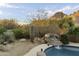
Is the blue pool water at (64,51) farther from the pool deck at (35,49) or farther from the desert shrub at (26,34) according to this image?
the desert shrub at (26,34)

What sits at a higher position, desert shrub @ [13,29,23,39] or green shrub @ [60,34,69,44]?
desert shrub @ [13,29,23,39]

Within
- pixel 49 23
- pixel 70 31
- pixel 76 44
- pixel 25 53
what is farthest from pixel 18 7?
pixel 76 44

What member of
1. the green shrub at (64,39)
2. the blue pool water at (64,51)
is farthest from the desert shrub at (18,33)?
the green shrub at (64,39)

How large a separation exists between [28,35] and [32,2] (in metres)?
0.35

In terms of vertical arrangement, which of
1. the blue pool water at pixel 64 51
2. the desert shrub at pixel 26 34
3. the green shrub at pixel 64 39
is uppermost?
the desert shrub at pixel 26 34

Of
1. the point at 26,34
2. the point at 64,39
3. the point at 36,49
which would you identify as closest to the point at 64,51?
the point at 64,39

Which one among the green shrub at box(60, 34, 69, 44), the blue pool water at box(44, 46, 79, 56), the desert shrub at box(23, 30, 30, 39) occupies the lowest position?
the blue pool water at box(44, 46, 79, 56)

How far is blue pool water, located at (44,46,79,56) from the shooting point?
137cm

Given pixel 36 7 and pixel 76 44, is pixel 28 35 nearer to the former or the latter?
pixel 36 7

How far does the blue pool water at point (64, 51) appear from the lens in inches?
53.7

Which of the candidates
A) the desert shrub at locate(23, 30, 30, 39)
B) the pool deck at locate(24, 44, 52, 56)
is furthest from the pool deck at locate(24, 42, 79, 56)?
the desert shrub at locate(23, 30, 30, 39)

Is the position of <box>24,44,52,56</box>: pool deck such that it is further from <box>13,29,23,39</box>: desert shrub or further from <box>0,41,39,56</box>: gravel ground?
<box>13,29,23,39</box>: desert shrub

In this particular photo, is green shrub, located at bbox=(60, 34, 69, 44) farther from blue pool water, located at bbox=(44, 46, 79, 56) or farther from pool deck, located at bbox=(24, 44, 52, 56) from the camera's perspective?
pool deck, located at bbox=(24, 44, 52, 56)

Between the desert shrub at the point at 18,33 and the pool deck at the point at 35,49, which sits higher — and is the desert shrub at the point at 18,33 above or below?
above
